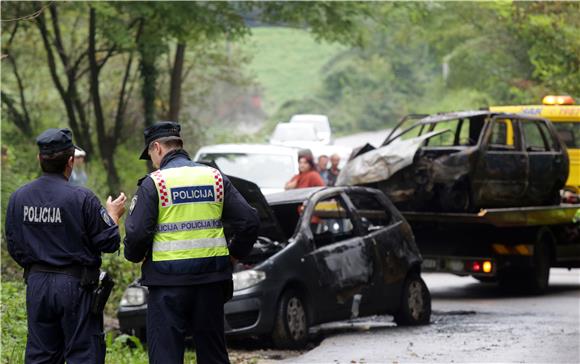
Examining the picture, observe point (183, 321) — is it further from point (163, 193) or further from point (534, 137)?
point (534, 137)

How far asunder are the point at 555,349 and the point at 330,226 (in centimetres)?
266

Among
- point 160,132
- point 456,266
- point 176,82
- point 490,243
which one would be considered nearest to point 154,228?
point 160,132

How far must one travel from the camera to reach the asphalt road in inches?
429

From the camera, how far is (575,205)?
58.2 feet

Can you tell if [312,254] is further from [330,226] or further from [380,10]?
[380,10]

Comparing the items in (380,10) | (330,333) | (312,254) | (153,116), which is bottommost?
(330,333)

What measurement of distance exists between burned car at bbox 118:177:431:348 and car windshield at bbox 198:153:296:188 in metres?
5.11

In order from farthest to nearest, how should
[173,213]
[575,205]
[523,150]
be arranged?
1. [575,205]
2. [523,150]
3. [173,213]

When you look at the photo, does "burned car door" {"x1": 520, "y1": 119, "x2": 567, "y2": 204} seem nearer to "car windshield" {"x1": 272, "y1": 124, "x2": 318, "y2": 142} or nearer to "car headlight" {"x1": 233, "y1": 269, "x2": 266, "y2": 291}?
"car headlight" {"x1": 233, "y1": 269, "x2": 266, "y2": 291}

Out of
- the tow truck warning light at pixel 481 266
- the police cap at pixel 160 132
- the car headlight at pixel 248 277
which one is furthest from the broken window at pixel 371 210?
the police cap at pixel 160 132

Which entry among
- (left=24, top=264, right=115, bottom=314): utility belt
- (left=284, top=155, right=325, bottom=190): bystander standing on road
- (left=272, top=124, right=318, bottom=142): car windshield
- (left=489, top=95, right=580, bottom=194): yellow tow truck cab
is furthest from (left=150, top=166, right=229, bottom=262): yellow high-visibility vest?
(left=272, top=124, right=318, bottom=142): car windshield

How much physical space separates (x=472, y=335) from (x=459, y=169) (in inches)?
138

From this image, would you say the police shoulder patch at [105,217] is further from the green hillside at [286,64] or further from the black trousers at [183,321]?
the green hillside at [286,64]

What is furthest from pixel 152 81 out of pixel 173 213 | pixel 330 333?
pixel 173 213
